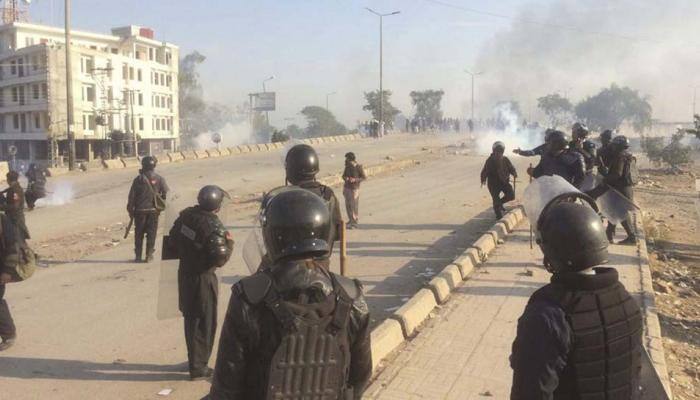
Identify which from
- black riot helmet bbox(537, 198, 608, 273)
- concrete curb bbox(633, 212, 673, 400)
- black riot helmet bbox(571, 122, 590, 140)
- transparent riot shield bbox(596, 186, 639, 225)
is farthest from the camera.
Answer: transparent riot shield bbox(596, 186, 639, 225)

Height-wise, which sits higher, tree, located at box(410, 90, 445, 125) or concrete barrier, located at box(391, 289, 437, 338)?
tree, located at box(410, 90, 445, 125)

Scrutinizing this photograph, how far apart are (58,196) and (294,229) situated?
17722mm

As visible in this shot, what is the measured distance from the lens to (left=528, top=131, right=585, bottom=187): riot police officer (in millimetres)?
7699

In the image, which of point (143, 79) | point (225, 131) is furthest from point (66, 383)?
point (225, 131)

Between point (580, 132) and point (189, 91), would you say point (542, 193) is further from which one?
point (189, 91)

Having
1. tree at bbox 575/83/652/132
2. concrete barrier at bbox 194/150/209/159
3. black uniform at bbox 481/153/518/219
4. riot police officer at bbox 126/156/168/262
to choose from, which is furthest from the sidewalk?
tree at bbox 575/83/652/132

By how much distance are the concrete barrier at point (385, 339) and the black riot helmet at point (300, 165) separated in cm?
159

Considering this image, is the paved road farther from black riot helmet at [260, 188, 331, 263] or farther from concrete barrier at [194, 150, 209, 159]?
concrete barrier at [194, 150, 209, 159]

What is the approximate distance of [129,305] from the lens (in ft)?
24.1

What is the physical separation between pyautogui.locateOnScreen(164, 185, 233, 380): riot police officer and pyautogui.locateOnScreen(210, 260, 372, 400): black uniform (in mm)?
2934

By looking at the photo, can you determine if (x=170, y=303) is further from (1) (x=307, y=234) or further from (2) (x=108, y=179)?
(2) (x=108, y=179)

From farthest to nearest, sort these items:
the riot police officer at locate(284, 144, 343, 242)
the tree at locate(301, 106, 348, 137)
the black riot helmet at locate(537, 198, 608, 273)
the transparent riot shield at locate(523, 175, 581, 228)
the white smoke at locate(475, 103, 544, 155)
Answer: the tree at locate(301, 106, 348, 137) < the white smoke at locate(475, 103, 544, 155) < the riot police officer at locate(284, 144, 343, 242) < the transparent riot shield at locate(523, 175, 581, 228) < the black riot helmet at locate(537, 198, 608, 273)

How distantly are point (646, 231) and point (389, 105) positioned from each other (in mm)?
→ 63574

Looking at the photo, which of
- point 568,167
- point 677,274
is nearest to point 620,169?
point 677,274
